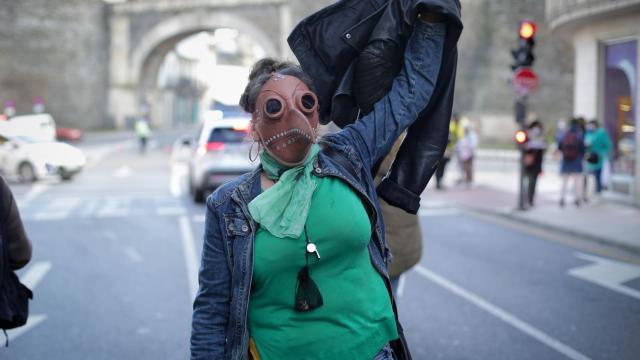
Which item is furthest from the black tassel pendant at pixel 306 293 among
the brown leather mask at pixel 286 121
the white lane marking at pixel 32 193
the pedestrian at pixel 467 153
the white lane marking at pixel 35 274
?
the pedestrian at pixel 467 153

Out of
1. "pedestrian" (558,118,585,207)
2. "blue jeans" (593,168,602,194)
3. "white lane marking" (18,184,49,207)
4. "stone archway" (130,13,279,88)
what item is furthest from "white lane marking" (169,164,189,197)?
"stone archway" (130,13,279,88)

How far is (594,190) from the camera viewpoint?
16.6m

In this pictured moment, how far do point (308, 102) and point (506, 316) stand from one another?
4659 millimetres

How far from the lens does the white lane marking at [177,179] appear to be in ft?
58.4

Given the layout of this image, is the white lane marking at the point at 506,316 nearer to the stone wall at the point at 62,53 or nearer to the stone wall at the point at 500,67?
the stone wall at the point at 500,67

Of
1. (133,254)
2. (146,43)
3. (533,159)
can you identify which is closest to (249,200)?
(133,254)

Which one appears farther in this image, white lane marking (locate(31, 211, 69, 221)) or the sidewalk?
white lane marking (locate(31, 211, 69, 221))

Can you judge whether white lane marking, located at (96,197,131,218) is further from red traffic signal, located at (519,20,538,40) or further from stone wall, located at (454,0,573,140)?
stone wall, located at (454,0,573,140)

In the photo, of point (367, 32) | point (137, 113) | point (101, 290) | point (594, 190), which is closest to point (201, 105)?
point (137, 113)

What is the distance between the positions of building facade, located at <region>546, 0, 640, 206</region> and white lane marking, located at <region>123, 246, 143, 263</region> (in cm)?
997

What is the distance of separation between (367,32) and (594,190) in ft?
50.5

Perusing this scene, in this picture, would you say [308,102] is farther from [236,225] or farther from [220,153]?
[220,153]

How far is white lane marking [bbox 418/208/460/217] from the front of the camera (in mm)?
13695

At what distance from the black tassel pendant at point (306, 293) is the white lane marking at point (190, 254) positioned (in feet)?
16.1
